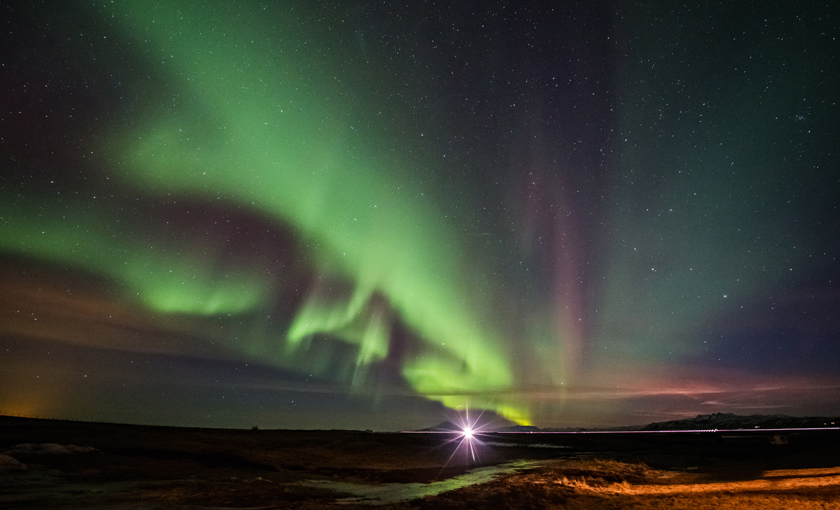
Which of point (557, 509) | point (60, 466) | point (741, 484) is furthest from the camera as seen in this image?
point (60, 466)

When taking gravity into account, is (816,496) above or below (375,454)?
above

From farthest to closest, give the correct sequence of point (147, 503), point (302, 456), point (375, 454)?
point (375, 454)
point (302, 456)
point (147, 503)

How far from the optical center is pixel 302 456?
3375cm

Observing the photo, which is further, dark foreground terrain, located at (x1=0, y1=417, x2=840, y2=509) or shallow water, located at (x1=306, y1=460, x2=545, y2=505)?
shallow water, located at (x1=306, y1=460, x2=545, y2=505)

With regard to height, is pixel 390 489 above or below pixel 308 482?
below

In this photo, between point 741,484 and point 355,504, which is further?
point 741,484

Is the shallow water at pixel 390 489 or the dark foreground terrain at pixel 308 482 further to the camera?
the shallow water at pixel 390 489

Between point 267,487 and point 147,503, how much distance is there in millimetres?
5712

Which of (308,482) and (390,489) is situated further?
(308,482)

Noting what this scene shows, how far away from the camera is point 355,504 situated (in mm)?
16844

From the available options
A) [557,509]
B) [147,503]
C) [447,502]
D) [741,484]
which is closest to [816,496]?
[741,484]

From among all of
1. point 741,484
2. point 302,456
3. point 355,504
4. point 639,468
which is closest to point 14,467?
point 355,504

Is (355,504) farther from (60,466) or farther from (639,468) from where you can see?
(639,468)

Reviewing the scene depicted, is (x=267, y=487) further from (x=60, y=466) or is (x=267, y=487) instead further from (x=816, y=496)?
(x=816, y=496)
